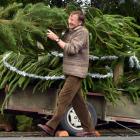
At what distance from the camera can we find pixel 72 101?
8852 millimetres

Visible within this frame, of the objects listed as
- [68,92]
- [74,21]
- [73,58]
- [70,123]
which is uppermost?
[74,21]

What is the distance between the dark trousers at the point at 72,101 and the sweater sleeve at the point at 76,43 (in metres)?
0.39

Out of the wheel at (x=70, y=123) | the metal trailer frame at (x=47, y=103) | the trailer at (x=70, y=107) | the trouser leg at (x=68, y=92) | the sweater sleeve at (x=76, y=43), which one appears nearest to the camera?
the sweater sleeve at (x=76, y=43)

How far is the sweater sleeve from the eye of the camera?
8414 millimetres

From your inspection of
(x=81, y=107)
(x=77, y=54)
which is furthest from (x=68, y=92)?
(x=77, y=54)

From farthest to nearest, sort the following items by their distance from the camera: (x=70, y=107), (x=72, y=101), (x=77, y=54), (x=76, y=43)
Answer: (x=70, y=107) < (x=72, y=101) < (x=77, y=54) < (x=76, y=43)

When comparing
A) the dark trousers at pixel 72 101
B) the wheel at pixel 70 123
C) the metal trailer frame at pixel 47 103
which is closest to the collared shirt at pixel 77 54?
the dark trousers at pixel 72 101

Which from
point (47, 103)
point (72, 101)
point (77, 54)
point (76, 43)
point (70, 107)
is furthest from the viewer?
point (47, 103)

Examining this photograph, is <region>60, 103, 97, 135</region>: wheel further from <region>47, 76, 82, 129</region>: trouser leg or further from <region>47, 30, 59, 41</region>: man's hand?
<region>47, 30, 59, 41</region>: man's hand

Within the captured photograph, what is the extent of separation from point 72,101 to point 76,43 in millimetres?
889

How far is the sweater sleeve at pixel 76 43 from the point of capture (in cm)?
841

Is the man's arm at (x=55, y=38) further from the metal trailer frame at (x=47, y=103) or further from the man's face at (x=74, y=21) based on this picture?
the metal trailer frame at (x=47, y=103)

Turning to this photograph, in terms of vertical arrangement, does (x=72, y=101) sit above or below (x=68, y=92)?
below

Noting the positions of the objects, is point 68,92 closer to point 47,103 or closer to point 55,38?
point 55,38
